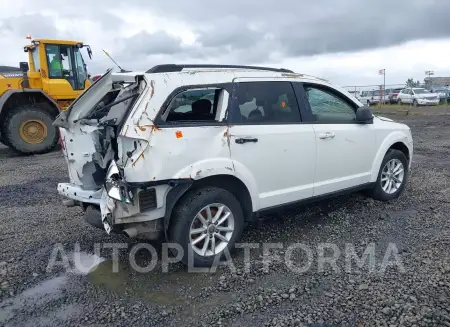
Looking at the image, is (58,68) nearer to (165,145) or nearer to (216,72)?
(216,72)

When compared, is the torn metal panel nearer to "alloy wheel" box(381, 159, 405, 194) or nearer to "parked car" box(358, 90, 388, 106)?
"alloy wheel" box(381, 159, 405, 194)

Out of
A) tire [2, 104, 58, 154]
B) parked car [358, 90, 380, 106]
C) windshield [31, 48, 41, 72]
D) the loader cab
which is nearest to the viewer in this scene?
tire [2, 104, 58, 154]

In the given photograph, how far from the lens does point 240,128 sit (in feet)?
12.7

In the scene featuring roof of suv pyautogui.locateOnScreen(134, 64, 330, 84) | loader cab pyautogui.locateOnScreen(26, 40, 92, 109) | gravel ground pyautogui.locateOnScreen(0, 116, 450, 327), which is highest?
loader cab pyautogui.locateOnScreen(26, 40, 92, 109)

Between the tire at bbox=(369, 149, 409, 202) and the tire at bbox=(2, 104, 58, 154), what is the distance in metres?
8.50

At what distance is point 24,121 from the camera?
1036 centimetres

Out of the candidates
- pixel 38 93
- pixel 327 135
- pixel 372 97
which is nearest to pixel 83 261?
pixel 327 135

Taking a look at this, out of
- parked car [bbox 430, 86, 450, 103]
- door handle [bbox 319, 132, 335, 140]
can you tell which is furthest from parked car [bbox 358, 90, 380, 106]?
door handle [bbox 319, 132, 335, 140]

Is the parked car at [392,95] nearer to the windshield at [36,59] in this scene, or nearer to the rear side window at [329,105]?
the windshield at [36,59]

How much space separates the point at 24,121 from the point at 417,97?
2531 cm

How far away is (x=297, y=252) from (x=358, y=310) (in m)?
1.10

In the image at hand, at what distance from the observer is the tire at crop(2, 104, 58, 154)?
1025 cm

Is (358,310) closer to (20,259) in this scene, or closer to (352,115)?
(352,115)

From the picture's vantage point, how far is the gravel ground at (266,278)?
307 centimetres
